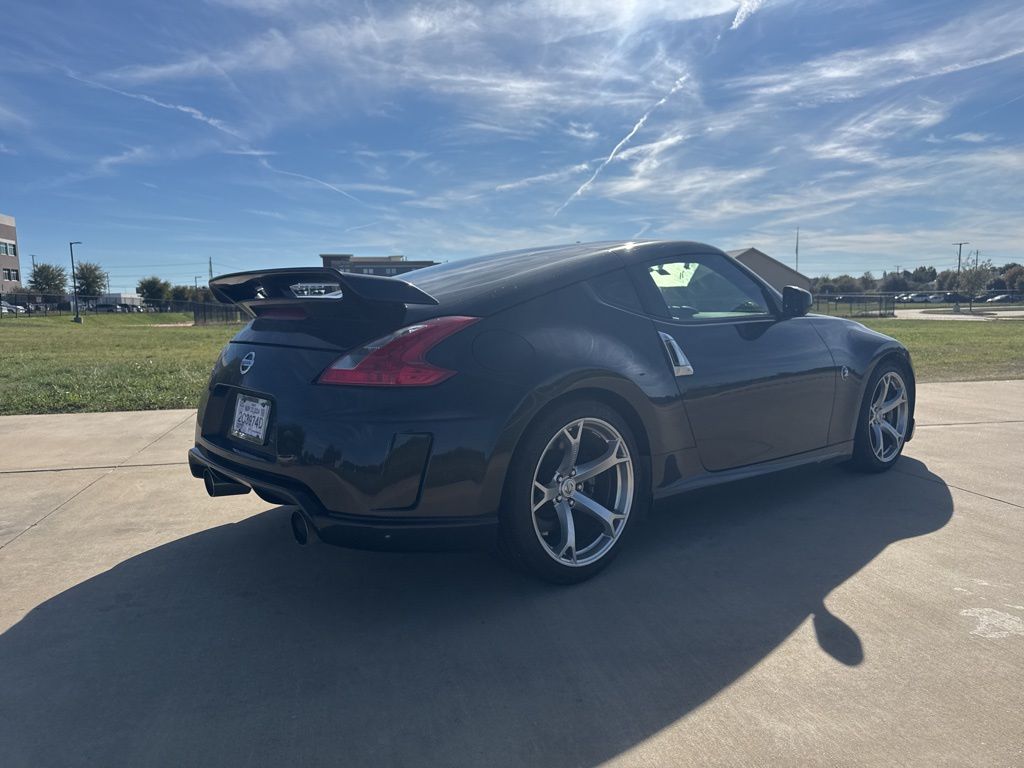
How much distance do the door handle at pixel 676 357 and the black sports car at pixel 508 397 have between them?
11 mm

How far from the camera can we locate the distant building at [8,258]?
83438 millimetres

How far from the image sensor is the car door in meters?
3.43

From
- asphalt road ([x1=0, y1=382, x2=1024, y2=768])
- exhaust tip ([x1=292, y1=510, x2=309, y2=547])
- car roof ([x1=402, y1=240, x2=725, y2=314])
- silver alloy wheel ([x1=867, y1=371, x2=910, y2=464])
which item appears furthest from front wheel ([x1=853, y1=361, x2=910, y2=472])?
exhaust tip ([x1=292, y1=510, x2=309, y2=547])

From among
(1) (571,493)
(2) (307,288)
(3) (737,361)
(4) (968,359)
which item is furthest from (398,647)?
(4) (968,359)

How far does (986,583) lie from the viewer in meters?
3.03

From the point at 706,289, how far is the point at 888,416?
1.85 metres

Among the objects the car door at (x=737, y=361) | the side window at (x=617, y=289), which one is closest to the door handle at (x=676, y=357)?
the car door at (x=737, y=361)

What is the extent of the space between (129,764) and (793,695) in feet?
6.26

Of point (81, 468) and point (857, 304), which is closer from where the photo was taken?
point (81, 468)

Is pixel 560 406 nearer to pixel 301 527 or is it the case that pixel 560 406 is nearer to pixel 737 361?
pixel 301 527

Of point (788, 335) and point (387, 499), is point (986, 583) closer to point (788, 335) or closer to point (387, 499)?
point (788, 335)

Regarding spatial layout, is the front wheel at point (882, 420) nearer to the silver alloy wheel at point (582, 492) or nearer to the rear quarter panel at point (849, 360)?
the rear quarter panel at point (849, 360)

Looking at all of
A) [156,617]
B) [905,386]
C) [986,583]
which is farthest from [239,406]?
[905,386]

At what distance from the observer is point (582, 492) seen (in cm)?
314
